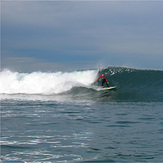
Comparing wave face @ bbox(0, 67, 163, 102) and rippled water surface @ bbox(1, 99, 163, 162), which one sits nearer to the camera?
rippled water surface @ bbox(1, 99, 163, 162)

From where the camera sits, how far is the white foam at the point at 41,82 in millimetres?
24094

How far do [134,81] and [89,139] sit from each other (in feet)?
62.5

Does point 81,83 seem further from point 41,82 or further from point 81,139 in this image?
point 81,139

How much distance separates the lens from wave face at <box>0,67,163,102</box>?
70.6 ft

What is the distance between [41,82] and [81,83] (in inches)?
168

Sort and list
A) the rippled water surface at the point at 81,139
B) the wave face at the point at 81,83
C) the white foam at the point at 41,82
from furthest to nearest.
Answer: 1. the white foam at the point at 41,82
2. the wave face at the point at 81,83
3. the rippled water surface at the point at 81,139

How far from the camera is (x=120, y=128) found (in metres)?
7.57

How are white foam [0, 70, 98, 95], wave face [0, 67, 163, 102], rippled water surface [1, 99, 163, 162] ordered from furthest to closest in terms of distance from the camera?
1. white foam [0, 70, 98, 95]
2. wave face [0, 67, 163, 102]
3. rippled water surface [1, 99, 163, 162]

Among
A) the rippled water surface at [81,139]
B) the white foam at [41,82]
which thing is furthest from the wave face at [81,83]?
the rippled water surface at [81,139]

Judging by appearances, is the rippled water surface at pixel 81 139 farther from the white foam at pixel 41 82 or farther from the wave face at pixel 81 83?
the white foam at pixel 41 82

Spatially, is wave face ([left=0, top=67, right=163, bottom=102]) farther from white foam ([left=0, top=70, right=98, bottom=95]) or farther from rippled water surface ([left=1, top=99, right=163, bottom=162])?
rippled water surface ([left=1, top=99, right=163, bottom=162])

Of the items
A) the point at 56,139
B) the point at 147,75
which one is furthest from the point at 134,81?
the point at 56,139

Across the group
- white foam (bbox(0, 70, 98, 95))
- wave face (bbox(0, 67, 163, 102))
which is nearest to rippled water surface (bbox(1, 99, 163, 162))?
wave face (bbox(0, 67, 163, 102))

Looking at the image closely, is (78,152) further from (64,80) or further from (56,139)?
(64,80)
